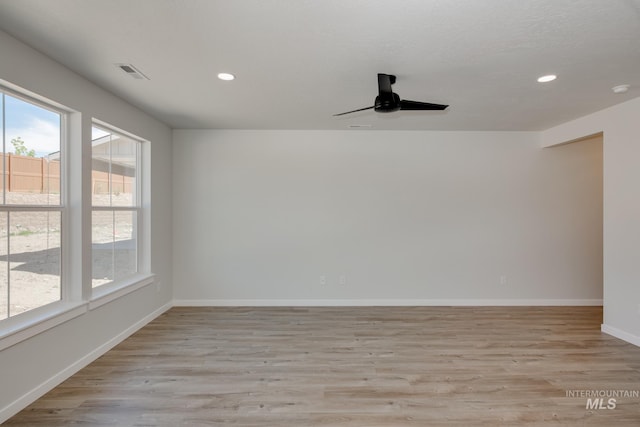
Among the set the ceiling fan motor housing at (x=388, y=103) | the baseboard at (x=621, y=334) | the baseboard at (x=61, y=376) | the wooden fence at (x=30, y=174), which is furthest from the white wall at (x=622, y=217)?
the wooden fence at (x=30, y=174)

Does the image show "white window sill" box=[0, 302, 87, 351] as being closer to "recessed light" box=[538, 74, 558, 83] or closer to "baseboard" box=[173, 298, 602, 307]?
"baseboard" box=[173, 298, 602, 307]

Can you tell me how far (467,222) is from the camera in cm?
443

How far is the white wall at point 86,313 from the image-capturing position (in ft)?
6.60

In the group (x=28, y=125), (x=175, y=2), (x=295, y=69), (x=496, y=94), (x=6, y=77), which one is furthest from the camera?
(x=496, y=94)

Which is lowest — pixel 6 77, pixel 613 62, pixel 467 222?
pixel 467 222

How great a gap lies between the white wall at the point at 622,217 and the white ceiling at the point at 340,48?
1.01 ft

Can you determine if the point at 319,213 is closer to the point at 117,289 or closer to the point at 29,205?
the point at 117,289

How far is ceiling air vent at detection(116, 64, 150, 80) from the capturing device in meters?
2.41

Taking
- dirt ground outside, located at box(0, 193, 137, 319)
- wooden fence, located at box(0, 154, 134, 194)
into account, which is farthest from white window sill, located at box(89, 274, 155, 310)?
wooden fence, located at box(0, 154, 134, 194)

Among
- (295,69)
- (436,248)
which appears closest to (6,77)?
(295,69)

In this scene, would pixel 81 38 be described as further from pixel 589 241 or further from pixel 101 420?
pixel 589 241

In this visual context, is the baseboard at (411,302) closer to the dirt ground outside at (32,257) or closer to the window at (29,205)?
the dirt ground outside at (32,257)

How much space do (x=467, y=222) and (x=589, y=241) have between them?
5.99 feet

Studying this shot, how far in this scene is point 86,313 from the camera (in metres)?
2.67
